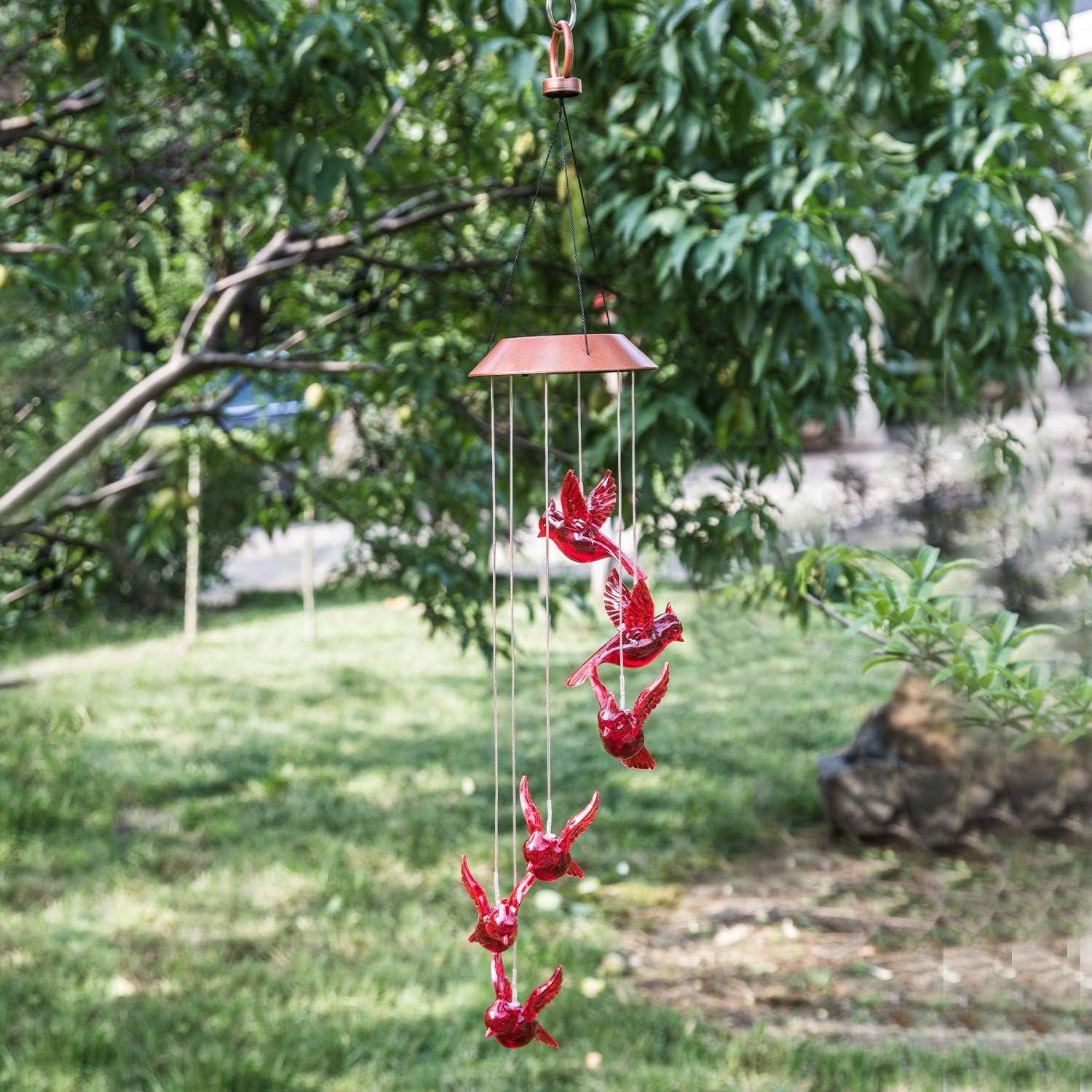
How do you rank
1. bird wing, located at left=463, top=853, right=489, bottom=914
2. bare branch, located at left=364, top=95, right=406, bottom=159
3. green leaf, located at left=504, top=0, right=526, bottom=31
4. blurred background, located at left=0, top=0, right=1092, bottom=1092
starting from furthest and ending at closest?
1. bare branch, located at left=364, top=95, right=406, bottom=159
2. blurred background, located at left=0, top=0, right=1092, bottom=1092
3. green leaf, located at left=504, top=0, right=526, bottom=31
4. bird wing, located at left=463, top=853, right=489, bottom=914

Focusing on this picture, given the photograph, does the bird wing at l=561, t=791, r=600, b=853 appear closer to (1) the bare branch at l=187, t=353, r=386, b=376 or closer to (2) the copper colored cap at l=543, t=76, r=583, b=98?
(2) the copper colored cap at l=543, t=76, r=583, b=98

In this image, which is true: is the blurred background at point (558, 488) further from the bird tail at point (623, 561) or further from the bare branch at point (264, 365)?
the bird tail at point (623, 561)

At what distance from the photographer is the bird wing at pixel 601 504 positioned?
1067 millimetres

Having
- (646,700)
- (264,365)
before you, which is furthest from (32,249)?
(646,700)

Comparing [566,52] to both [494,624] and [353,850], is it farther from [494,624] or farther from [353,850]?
[353,850]

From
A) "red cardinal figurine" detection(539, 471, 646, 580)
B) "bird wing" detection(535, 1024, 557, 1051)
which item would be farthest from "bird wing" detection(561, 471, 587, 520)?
"bird wing" detection(535, 1024, 557, 1051)

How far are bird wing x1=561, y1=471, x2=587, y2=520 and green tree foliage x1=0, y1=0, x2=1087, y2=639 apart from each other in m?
0.76

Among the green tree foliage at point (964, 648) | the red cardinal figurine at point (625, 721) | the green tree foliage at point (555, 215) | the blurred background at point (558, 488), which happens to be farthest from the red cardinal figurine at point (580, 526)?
the green tree foliage at point (555, 215)

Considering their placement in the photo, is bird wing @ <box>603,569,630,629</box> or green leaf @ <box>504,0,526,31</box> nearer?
bird wing @ <box>603,569,630,629</box>

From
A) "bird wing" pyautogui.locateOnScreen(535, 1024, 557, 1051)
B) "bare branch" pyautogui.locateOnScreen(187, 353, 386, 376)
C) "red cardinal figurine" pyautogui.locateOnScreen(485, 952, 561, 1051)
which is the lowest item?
"bird wing" pyautogui.locateOnScreen(535, 1024, 557, 1051)

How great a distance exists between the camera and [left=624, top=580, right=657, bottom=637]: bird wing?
3.39 ft

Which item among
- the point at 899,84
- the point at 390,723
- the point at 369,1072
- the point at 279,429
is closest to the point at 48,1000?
the point at 369,1072

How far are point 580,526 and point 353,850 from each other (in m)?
3.05

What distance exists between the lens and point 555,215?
8.04 feet
